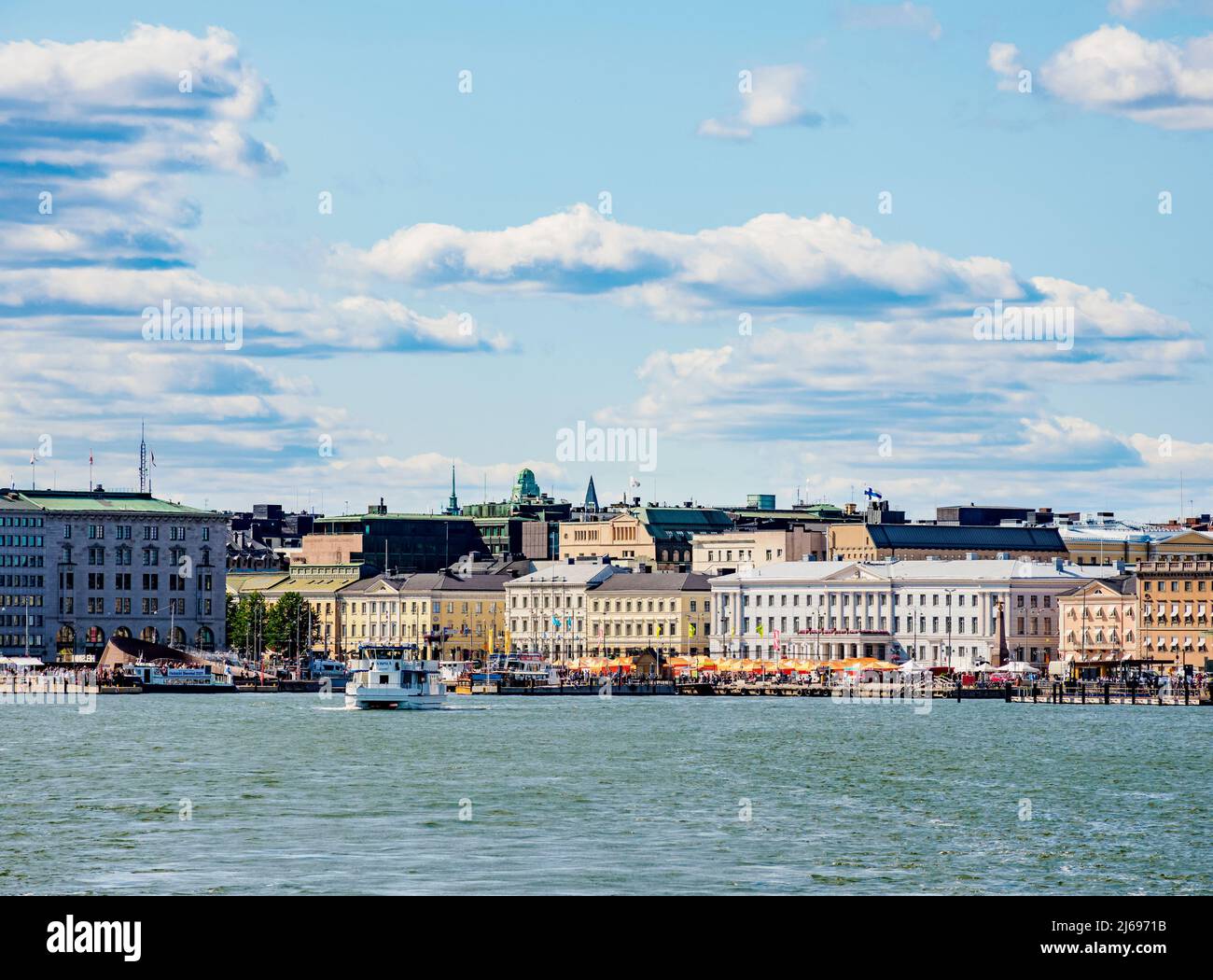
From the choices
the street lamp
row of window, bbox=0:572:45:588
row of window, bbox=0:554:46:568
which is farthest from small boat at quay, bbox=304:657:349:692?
the street lamp

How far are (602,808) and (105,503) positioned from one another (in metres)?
144

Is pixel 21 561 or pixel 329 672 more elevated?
pixel 21 561

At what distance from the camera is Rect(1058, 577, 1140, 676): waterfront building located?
536ft

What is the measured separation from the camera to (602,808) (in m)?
49.3

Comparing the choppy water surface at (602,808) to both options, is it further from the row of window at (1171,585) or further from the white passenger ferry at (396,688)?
the row of window at (1171,585)

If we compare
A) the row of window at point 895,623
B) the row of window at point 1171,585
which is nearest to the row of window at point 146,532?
the row of window at point 895,623

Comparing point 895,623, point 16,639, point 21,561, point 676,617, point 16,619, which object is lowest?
point 16,639

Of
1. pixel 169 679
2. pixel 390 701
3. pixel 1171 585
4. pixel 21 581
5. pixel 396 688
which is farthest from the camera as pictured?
pixel 21 581

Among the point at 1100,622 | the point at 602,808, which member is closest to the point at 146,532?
the point at 1100,622

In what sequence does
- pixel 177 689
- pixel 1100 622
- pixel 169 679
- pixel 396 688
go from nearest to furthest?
pixel 396 688 < pixel 177 689 < pixel 169 679 < pixel 1100 622

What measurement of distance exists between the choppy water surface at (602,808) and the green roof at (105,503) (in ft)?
300

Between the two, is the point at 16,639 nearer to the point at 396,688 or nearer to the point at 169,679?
the point at 169,679

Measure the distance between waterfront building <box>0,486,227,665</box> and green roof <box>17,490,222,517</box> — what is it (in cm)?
8
